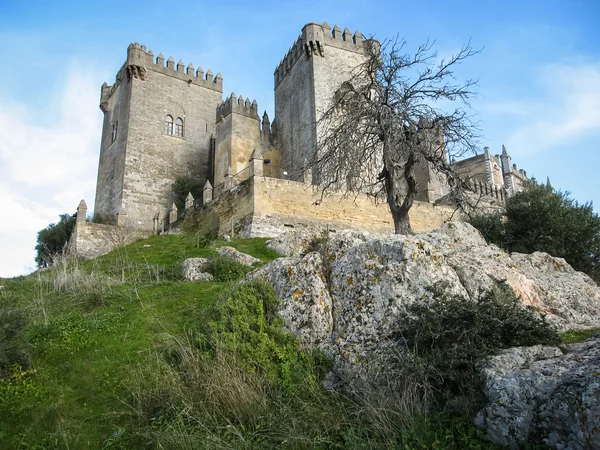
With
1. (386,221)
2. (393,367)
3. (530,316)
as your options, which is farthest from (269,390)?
(386,221)

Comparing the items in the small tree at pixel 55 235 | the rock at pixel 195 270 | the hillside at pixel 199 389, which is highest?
the small tree at pixel 55 235

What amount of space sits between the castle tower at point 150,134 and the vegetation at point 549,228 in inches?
834

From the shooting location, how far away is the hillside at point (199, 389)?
5207mm

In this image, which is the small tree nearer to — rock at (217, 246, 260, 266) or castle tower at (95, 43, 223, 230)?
castle tower at (95, 43, 223, 230)

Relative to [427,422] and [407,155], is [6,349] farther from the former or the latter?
[407,155]

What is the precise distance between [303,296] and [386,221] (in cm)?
1724

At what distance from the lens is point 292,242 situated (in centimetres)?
1720

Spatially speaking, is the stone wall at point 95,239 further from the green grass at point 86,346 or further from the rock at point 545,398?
the rock at point 545,398

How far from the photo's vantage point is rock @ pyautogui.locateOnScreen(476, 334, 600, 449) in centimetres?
393

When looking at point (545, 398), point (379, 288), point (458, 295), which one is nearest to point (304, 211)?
point (379, 288)

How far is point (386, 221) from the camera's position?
24000 millimetres

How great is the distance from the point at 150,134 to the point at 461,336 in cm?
3227

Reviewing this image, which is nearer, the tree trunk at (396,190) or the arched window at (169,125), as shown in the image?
the tree trunk at (396,190)

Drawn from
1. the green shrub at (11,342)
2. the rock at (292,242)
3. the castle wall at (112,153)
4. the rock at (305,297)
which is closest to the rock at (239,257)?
the rock at (292,242)
